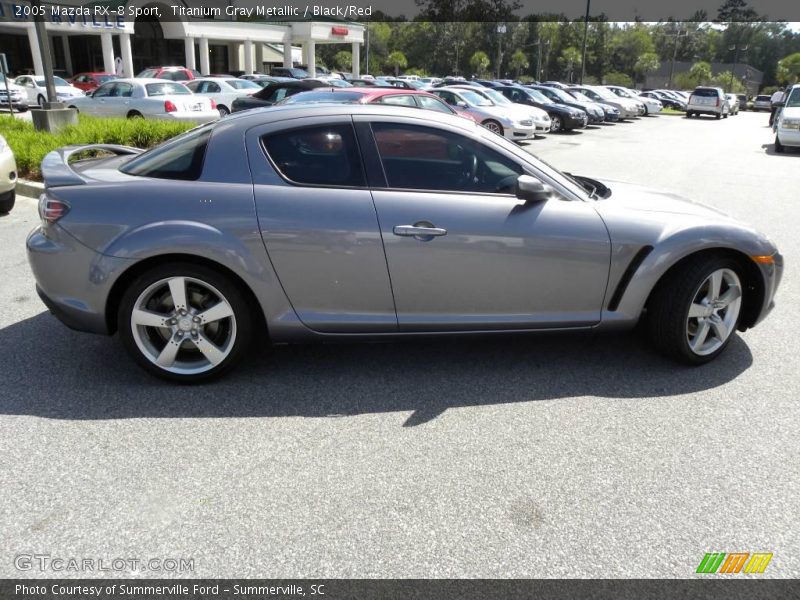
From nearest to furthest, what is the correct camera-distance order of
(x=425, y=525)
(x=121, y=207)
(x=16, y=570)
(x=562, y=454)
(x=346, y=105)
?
(x=16, y=570) < (x=425, y=525) < (x=562, y=454) < (x=121, y=207) < (x=346, y=105)

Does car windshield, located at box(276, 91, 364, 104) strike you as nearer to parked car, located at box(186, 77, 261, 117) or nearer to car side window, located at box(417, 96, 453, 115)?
car side window, located at box(417, 96, 453, 115)

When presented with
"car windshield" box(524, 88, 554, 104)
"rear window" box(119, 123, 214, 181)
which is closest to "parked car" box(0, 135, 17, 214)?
"rear window" box(119, 123, 214, 181)

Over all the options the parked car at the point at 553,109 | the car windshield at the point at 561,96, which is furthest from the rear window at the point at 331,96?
the car windshield at the point at 561,96

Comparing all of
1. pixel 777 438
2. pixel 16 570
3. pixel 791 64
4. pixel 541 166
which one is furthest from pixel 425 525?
pixel 791 64

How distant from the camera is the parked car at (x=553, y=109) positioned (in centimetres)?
2259

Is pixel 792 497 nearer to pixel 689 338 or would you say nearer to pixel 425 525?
pixel 689 338

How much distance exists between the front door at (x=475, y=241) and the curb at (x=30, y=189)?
7203 mm

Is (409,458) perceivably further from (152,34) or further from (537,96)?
(152,34)

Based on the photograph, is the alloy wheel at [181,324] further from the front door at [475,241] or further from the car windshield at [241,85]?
the car windshield at [241,85]

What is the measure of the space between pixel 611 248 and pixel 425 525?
2.03 m

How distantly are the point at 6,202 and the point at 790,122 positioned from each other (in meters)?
18.5

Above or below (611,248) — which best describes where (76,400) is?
below

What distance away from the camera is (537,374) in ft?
13.5

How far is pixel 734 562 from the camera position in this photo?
2541 mm
